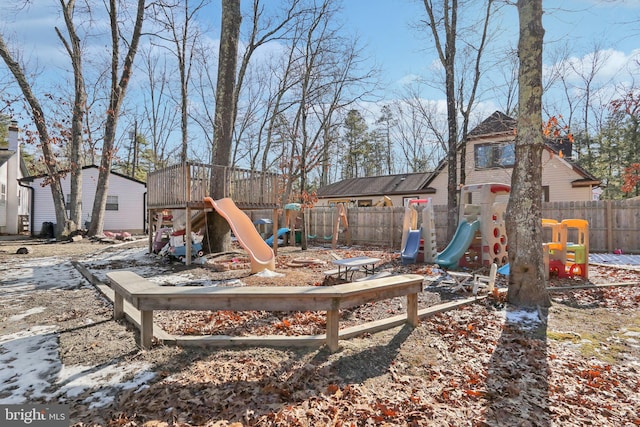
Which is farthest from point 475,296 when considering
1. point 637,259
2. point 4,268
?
point 4,268

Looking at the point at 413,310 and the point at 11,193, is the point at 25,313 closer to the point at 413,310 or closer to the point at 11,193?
the point at 413,310

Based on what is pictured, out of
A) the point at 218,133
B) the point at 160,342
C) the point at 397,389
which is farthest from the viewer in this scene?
the point at 218,133

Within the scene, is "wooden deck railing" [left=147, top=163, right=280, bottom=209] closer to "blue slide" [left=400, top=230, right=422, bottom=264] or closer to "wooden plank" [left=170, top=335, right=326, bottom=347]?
"blue slide" [left=400, top=230, right=422, bottom=264]

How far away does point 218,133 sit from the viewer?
993cm

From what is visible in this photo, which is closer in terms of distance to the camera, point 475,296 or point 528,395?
point 528,395

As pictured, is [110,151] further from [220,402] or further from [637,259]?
[637,259]

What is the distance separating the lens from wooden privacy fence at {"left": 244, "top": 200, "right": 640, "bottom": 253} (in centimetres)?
1204

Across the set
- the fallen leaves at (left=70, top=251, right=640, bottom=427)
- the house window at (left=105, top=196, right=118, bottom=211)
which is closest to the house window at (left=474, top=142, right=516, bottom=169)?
the fallen leaves at (left=70, top=251, right=640, bottom=427)

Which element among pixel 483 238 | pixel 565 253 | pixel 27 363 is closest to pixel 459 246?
pixel 483 238

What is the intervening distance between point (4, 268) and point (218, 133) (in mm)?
6200

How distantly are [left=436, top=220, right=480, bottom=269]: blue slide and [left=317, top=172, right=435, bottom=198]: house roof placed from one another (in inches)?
460

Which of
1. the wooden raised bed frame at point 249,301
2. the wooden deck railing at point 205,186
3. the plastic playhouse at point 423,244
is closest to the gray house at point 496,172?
the plastic playhouse at point 423,244

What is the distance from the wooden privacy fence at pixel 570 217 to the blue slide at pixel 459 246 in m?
4.61

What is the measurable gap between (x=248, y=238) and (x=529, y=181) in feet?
18.7
